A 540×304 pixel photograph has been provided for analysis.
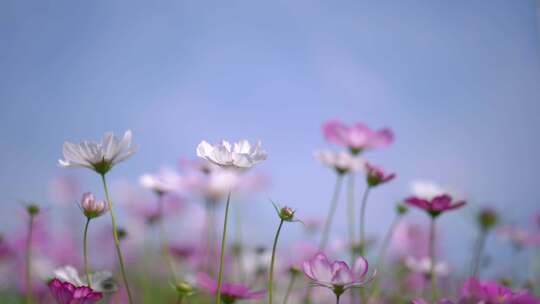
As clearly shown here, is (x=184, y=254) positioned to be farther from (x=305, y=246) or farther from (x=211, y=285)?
(x=211, y=285)

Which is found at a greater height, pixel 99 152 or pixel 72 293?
pixel 99 152

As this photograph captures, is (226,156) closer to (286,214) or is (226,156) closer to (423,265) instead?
(286,214)

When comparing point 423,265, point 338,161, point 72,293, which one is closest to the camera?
point 72,293

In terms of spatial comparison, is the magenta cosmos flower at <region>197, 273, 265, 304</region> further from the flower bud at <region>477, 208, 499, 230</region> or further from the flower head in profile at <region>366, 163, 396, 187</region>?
the flower bud at <region>477, 208, 499, 230</region>

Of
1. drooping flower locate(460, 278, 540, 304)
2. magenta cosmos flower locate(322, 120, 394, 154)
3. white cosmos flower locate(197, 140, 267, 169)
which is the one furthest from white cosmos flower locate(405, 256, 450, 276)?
white cosmos flower locate(197, 140, 267, 169)

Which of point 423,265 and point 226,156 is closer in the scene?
point 226,156

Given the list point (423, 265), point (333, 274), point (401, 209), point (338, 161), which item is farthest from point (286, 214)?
point (423, 265)

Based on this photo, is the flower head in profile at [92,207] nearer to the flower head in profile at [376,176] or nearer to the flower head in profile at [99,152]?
the flower head in profile at [99,152]

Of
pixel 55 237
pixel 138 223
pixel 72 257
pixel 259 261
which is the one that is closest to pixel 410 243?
pixel 259 261
